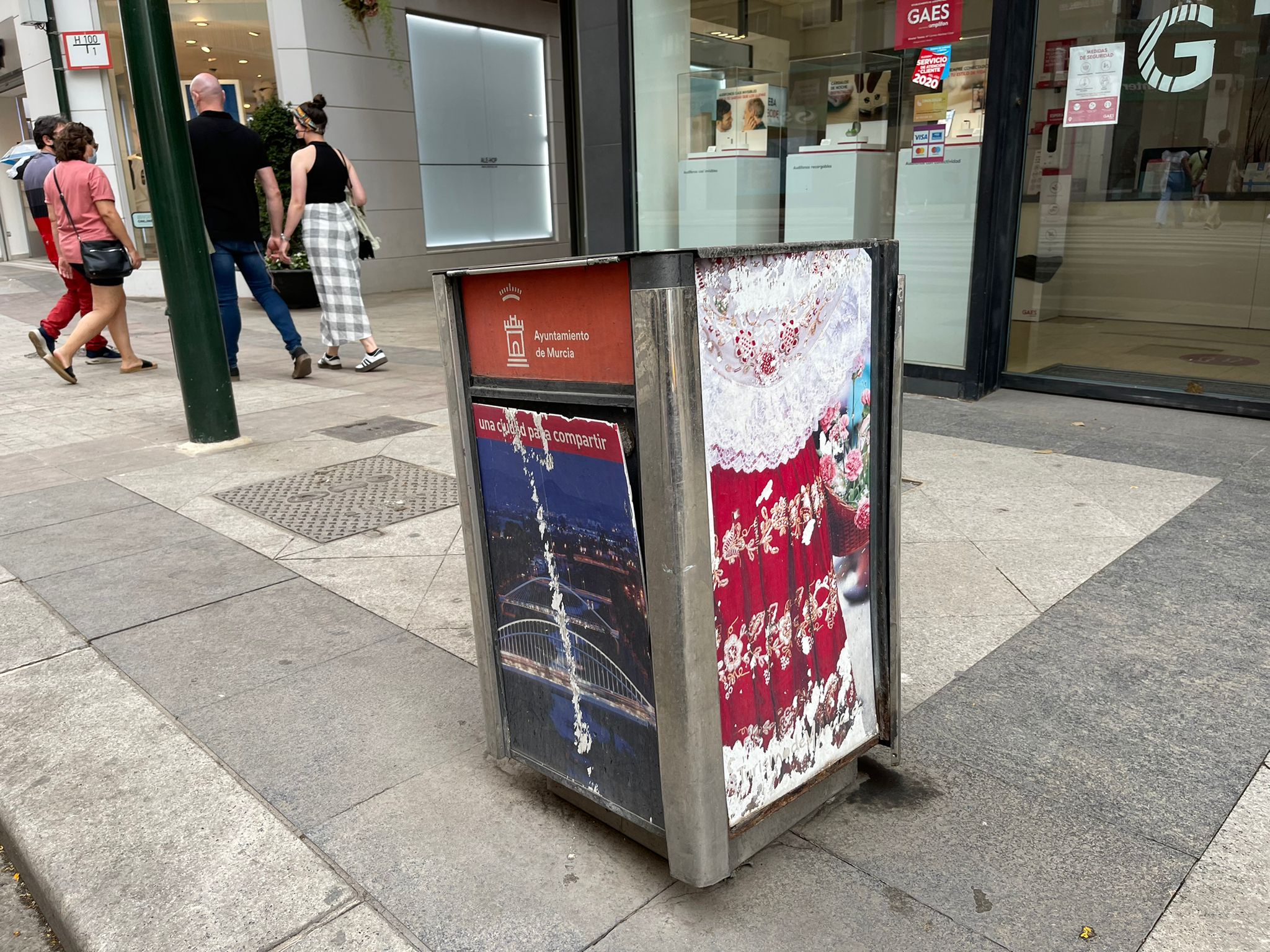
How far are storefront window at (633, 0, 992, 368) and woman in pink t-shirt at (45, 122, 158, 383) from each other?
4.60 m

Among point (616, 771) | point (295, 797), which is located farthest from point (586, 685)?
point (295, 797)

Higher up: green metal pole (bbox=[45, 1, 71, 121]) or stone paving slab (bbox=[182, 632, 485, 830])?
green metal pole (bbox=[45, 1, 71, 121])

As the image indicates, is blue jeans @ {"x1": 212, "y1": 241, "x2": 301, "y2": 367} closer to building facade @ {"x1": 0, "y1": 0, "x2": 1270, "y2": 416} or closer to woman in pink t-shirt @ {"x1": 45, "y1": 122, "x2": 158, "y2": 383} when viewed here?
woman in pink t-shirt @ {"x1": 45, "y1": 122, "x2": 158, "y2": 383}

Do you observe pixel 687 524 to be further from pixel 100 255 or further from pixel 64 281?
pixel 64 281

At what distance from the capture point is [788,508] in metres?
2.17

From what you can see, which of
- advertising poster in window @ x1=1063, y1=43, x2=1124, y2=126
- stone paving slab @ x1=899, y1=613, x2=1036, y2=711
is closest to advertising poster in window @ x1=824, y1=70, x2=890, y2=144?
advertising poster in window @ x1=1063, y1=43, x2=1124, y2=126

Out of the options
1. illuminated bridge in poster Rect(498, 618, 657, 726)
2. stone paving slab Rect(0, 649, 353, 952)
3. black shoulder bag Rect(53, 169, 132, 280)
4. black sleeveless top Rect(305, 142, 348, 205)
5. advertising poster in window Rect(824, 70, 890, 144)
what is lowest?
stone paving slab Rect(0, 649, 353, 952)

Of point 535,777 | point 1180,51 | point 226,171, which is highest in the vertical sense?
point 1180,51

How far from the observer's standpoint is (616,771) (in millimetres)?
2250

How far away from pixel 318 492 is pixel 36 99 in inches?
689

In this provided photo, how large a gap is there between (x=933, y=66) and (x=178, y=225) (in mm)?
5119

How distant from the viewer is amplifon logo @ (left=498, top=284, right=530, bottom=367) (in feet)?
7.04

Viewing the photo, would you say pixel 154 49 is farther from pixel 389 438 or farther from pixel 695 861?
pixel 695 861

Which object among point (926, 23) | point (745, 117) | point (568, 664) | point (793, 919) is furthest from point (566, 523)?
point (745, 117)
